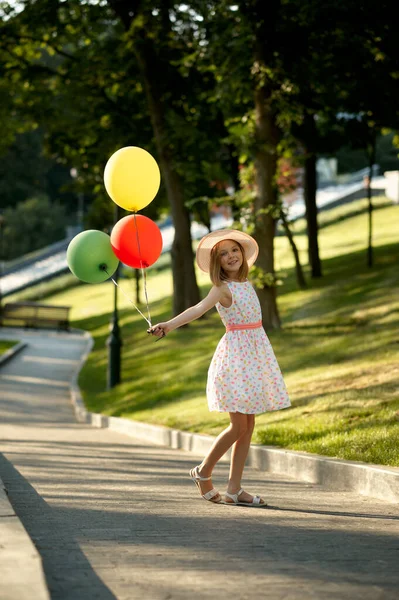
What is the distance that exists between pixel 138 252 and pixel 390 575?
392 centimetres

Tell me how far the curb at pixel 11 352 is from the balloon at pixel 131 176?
24.2 meters

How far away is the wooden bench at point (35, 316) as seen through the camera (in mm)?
48906

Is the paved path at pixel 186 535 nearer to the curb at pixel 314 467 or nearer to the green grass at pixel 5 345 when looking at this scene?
the curb at pixel 314 467

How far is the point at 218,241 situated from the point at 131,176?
3.88 feet

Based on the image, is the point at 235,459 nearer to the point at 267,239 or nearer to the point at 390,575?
the point at 390,575

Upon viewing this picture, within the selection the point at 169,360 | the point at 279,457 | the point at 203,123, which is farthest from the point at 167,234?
the point at 279,457

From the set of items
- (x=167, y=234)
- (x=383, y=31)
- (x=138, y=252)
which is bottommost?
(x=167, y=234)

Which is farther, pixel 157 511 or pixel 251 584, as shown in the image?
Result: pixel 157 511

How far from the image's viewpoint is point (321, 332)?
2223 centimetres

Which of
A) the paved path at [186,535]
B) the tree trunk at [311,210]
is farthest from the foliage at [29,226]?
the paved path at [186,535]

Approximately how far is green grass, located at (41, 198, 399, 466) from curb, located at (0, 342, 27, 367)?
2.65 meters

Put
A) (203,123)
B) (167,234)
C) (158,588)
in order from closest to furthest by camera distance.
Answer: (158,588)
(203,123)
(167,234)

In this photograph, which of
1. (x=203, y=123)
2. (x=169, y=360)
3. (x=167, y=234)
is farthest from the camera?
(x=167, y=234)

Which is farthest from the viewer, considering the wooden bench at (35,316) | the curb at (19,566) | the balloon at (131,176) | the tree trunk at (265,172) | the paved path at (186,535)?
the wooden bench at (35,316)
